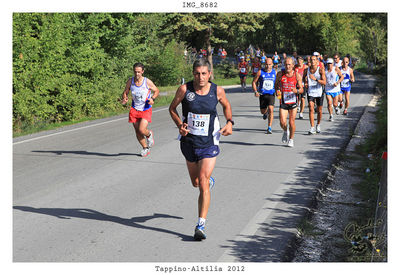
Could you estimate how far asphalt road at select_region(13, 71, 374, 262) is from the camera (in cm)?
597

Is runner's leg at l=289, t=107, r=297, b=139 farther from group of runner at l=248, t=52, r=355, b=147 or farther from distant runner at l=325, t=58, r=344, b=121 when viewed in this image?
distant runner at l=325, t=58, r=344, b=121

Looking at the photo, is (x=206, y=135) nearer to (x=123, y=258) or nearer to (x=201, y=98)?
(x=201, y=98)

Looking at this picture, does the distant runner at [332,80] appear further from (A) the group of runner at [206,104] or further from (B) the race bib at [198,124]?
(B) the race bib at [198,124]

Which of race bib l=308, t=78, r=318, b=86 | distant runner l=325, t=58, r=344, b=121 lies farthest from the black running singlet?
distant runner l=325, t=58, r=344, b=121

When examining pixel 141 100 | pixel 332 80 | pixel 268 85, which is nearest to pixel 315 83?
pixel 268 85

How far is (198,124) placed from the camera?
20.9ft

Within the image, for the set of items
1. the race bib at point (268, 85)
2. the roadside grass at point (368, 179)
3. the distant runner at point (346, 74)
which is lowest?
the roadside grass at point (368, 179)

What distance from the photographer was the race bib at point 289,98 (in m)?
11.9

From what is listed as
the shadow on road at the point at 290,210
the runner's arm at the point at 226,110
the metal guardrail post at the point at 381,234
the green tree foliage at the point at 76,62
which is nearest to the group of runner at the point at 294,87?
the shadow on road at the point at 290,210

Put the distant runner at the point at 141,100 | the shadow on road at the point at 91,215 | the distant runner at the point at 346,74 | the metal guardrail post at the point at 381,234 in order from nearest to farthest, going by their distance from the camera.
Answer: the metal guardrail post at the point at 381,234, the shadow on road at the point at 91,215, the distant runner at the point at 141,100, the distant runner at the point at 346,74

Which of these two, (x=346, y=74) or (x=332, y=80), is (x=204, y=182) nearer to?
(x=332, y=80)

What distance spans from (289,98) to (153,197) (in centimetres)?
498

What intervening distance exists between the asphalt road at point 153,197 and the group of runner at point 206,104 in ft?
1.49
